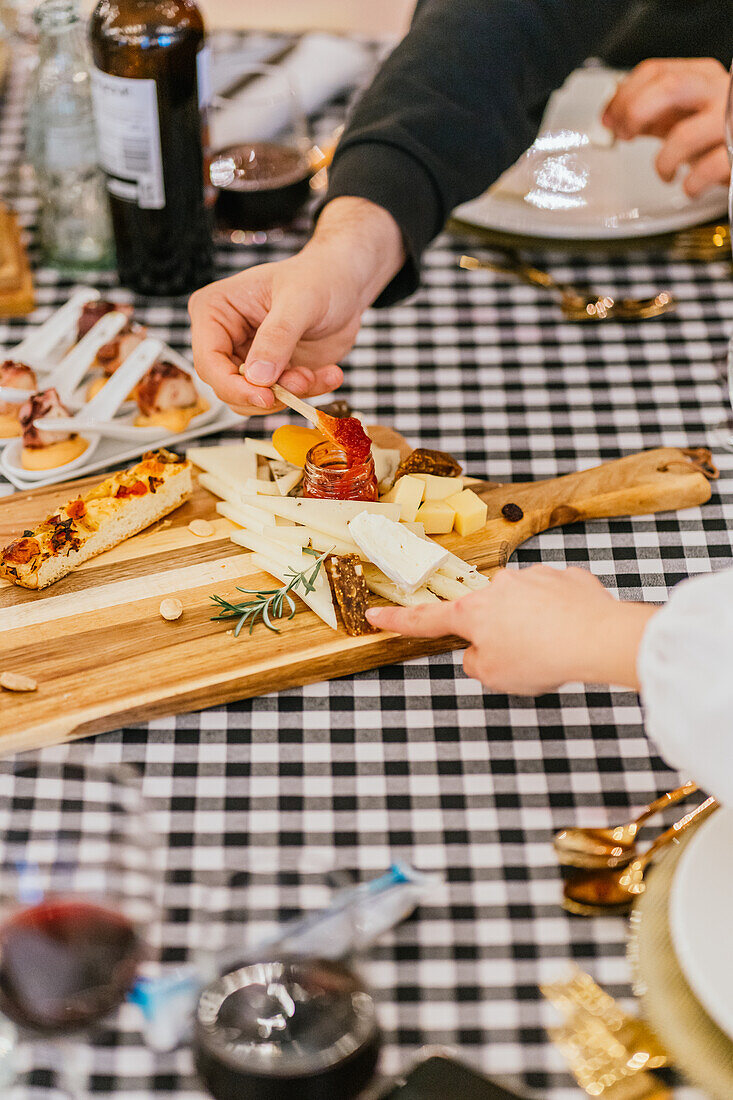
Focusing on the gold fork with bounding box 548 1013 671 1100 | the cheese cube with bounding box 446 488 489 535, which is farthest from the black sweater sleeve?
the gold fork with bounding box 548 1013 671 1100

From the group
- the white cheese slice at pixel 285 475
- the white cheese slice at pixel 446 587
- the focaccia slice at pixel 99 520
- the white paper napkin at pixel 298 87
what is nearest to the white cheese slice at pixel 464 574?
the white cheese slice at pixel 446 587

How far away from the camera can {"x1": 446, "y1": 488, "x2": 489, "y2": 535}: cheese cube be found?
1.25m

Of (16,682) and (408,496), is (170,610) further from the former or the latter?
(408,496)

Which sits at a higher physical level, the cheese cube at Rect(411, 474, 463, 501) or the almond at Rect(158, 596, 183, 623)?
the cheese cube at Rect(411, 474, 463, 501)

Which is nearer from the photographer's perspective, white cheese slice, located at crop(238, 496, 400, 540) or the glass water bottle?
white cheese slice, located at crop(238, 496, 400, 540)

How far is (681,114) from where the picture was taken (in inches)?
68.5

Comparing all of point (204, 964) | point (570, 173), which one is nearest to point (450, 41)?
point (570, 173)

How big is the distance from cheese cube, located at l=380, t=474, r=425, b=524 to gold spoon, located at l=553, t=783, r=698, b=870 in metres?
0.45

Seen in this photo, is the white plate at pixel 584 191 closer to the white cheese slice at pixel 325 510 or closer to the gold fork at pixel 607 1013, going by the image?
the white cheese slice at pixel 325 510

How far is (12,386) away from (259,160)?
0.64m

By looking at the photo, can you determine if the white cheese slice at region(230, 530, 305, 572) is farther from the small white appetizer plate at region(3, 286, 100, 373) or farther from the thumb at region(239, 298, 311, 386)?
the small white appetizer plate at region(3, 286, 100, 373)

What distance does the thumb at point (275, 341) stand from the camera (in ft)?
4.13

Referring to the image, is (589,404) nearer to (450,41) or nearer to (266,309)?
(266,309)

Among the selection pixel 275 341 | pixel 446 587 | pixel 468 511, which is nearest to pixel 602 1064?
pixel 446 587
